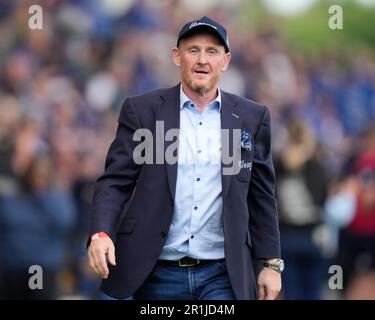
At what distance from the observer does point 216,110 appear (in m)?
6.98

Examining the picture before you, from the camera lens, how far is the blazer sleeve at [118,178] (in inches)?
265

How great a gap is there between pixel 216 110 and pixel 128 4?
9335mm

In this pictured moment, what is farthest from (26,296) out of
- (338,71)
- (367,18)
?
(367,18)

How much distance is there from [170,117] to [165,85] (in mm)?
8529

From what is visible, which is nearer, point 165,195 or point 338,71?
point 165,195

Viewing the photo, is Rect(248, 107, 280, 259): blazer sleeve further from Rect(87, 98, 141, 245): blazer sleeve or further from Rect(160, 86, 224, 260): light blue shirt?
Rect(87, 98, 141, 245): blazer sleeve

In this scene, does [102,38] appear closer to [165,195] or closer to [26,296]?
[26,296]

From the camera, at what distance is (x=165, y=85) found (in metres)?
15.4

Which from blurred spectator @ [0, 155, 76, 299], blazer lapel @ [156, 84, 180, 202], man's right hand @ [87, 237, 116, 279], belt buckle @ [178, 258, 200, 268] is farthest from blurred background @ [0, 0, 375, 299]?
man's right hand @ [87, 237, 116, 279]

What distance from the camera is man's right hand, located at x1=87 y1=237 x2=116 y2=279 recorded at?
6426 millimetres

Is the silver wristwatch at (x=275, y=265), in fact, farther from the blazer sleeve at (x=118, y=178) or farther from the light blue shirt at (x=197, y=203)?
the blazer sleeve at (x=118, y=178)

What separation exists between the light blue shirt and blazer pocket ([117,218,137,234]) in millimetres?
193

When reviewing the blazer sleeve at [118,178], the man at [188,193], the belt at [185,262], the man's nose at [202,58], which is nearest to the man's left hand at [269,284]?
the man at [188,193]

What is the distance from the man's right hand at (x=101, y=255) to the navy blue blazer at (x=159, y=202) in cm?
11
